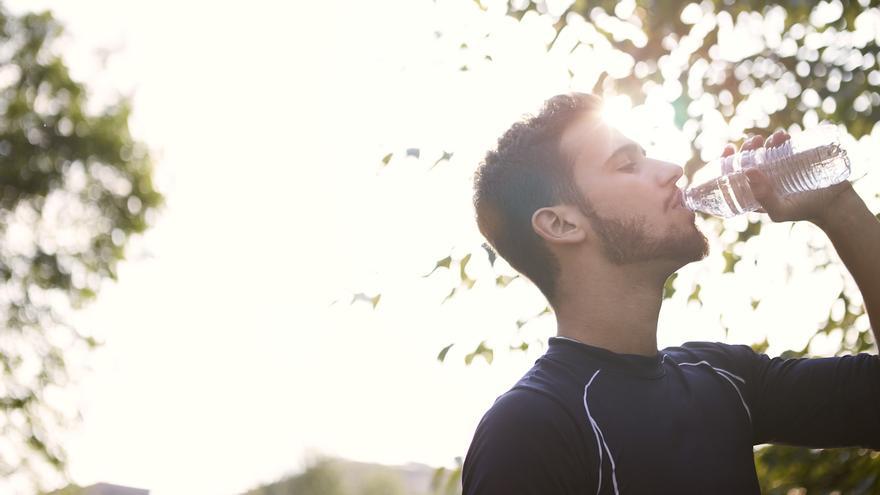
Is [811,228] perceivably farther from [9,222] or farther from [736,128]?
[9,222]

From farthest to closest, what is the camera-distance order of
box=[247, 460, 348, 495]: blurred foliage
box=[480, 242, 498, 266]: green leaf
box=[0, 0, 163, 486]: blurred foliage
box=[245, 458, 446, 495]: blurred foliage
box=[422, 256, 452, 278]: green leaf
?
box=[245, 458, 446, 495]: blurred foliage
box=[247, 460, 348, 495]: blurred foliage
box=[0, 0, 163, 486]: blurred foliage
box=[422, 256, 452, 278]: green leaf
box=[480, 242, 498, 266]: green leaf

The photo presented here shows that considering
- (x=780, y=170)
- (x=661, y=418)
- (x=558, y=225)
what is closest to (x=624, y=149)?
(x=558, y=225)

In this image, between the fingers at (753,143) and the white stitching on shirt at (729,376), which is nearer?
the white stitching on shirt at (729,376)

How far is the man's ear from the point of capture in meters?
2.62

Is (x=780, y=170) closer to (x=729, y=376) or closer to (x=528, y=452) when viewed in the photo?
(x=729, y=376)

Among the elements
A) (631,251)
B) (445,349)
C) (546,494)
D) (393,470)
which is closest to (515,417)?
(546,494)

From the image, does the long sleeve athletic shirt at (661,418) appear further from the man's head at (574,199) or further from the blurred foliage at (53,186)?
the blurred foliage at (53,186)

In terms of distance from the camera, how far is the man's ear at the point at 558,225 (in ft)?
8.61

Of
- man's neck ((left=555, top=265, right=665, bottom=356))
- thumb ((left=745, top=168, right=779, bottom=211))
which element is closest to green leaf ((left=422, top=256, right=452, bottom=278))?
man's neck ((left=555, top=265, right=665, bottom=356))

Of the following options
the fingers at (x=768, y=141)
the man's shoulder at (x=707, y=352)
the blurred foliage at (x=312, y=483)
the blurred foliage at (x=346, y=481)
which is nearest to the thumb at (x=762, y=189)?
the fingers at (x=768, y=141)

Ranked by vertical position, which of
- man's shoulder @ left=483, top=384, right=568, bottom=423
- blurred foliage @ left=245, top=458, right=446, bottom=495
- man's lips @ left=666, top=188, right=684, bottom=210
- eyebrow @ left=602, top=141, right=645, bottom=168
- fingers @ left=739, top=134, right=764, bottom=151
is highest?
eyebrow @ left=602, top=141, right=645, bottom=168

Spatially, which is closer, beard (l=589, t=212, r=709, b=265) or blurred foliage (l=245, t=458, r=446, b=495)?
beard (l=589, t=212, r=709, b=265)

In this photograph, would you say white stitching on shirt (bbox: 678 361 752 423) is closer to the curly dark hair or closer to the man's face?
the man's face

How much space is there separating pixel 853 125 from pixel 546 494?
258 centimetres
